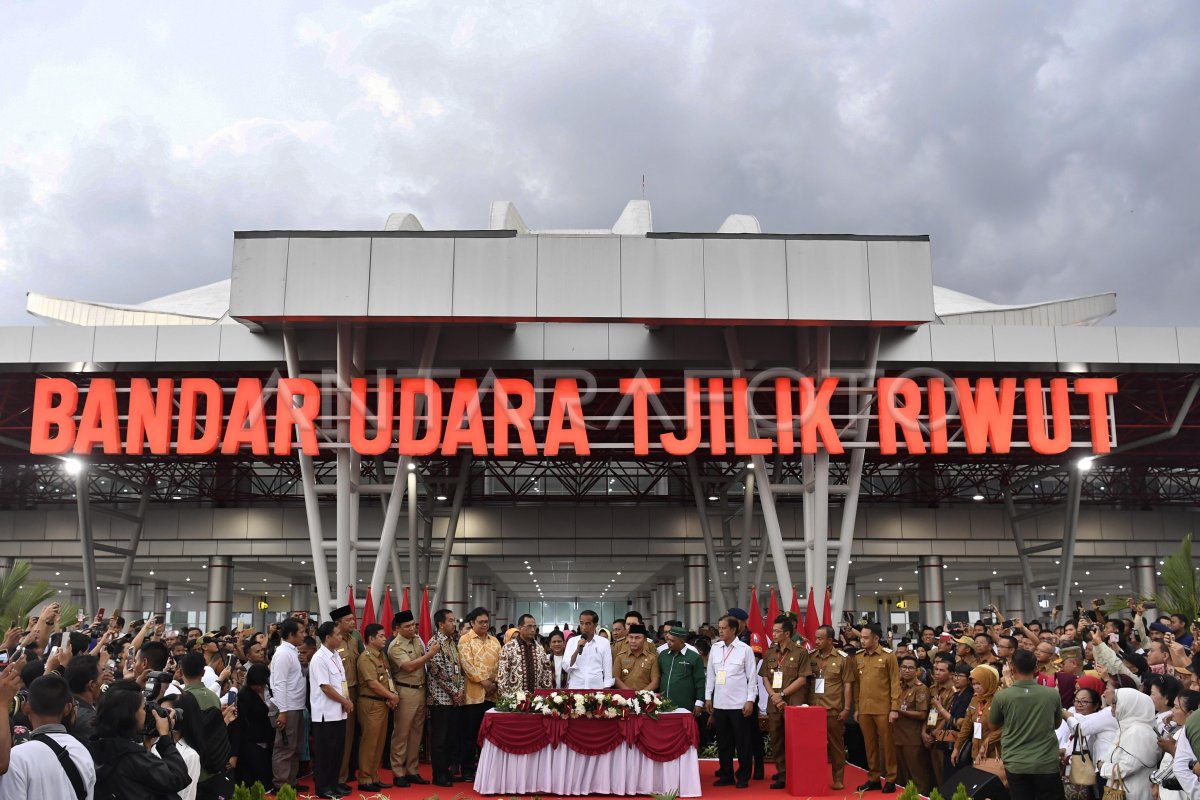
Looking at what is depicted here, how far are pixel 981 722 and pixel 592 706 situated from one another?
4046 mm

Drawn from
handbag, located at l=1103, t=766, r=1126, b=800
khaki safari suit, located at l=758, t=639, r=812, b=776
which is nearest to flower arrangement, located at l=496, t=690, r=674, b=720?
khaki safari suit, located at l=758, t=639, r=812, b=776

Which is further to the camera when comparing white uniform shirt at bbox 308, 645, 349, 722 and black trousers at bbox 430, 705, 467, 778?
black trousers at bbox 430, 705, 467, 778

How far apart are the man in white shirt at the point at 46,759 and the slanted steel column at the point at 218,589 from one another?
1396 inches

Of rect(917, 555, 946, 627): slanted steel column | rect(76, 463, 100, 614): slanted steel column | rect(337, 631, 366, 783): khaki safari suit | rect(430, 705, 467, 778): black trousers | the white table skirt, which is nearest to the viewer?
the white table skirt

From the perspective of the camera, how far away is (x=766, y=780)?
12.9m

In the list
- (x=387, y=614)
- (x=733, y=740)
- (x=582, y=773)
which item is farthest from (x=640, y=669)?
(x=387, y=614)

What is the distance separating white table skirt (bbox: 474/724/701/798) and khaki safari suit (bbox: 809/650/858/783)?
2139 millimetres

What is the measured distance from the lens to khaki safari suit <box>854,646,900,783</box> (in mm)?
11773

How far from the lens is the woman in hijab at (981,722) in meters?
9.28

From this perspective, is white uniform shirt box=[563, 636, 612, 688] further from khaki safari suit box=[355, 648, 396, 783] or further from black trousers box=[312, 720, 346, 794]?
black trousers box=[312, 720, 346, 794]

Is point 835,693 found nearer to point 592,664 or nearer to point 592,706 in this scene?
point 592,664

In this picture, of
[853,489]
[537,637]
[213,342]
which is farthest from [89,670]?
[853,489]

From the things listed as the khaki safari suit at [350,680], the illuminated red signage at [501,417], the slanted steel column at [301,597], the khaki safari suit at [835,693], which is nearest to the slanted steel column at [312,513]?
the illuminated red signage at [501,417]

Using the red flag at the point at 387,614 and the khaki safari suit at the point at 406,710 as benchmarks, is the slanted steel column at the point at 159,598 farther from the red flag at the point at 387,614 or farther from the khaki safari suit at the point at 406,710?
the khaki safari suit at the point at 406,710
